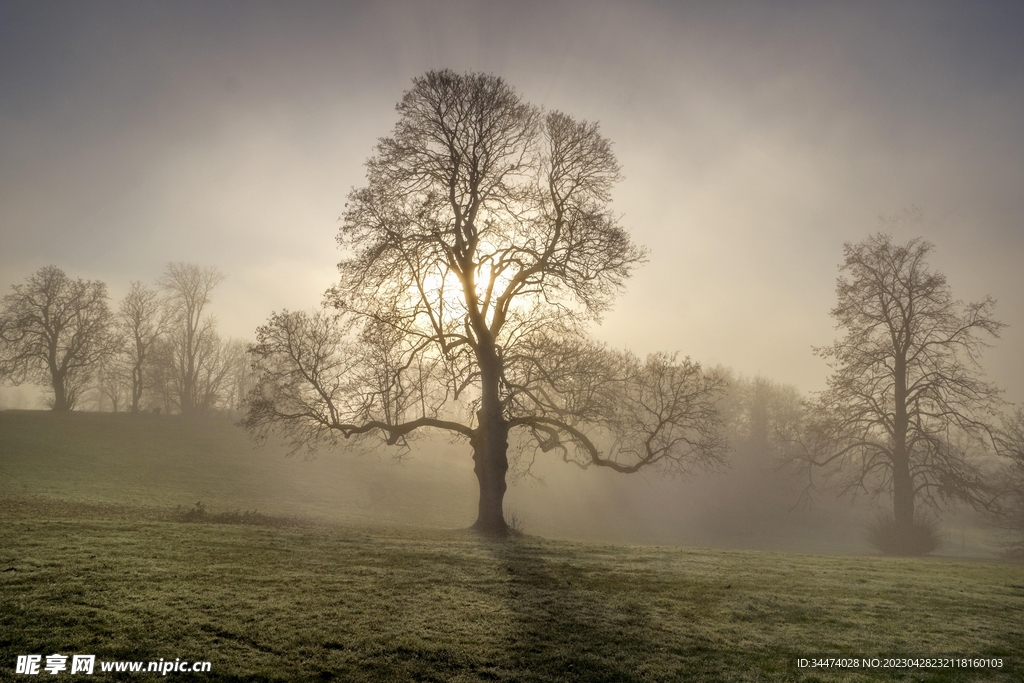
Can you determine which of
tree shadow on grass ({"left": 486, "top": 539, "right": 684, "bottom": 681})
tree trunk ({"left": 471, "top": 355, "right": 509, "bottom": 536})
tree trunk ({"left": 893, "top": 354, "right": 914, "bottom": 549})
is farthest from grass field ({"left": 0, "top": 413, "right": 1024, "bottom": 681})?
tree trunk ({"left": 893, "top": 354, "right": 914, "bottom": 549})

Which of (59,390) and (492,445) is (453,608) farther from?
(59,390)

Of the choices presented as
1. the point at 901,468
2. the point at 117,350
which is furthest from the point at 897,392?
the point at 117,350

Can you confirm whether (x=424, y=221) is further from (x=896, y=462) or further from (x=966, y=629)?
(x=896, y=462)

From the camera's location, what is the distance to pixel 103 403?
81688 millimetres

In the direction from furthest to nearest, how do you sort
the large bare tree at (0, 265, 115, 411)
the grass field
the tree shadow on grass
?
the large bare tree at (0, 265, 115, 411) < the tree shadow on grass < the grass field

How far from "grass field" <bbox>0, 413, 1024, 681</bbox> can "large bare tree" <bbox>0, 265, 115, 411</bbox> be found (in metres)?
37.3

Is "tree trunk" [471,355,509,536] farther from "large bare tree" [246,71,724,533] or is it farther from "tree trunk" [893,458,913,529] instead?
"tree trunk" [893,458,913,529]

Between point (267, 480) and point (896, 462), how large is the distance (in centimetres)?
3591

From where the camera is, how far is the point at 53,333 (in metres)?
44.5

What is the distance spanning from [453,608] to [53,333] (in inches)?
2006

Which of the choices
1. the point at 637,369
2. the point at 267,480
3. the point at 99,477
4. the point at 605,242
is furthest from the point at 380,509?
the point at 605,242

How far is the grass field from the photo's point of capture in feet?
19.3

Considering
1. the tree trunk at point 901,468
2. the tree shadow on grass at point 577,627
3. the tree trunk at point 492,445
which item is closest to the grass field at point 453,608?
the tree shadow on grass at point 577,627

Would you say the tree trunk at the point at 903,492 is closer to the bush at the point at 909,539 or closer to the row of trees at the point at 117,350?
the bush at the point at 909,539
